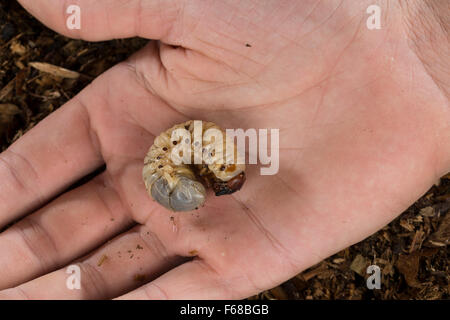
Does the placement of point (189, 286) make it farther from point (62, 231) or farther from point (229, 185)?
point (62, 231)

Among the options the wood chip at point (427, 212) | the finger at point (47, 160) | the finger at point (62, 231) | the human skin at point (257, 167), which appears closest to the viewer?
the human skin at point (257, 167)

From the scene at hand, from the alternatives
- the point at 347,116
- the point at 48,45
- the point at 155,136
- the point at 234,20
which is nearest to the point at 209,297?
the point at 155,136

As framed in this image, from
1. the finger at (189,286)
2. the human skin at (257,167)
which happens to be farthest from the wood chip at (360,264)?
the finger at (189,286)

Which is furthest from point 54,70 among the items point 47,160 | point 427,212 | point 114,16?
point 427,212

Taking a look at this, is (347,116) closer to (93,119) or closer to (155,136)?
(155,136)

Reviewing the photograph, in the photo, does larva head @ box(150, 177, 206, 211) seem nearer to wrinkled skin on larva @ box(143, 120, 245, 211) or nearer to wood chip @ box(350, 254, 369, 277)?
wrinkled skin on larva @ box(143, 120, 245, 211)

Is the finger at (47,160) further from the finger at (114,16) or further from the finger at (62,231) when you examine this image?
the finger at (114,16)
